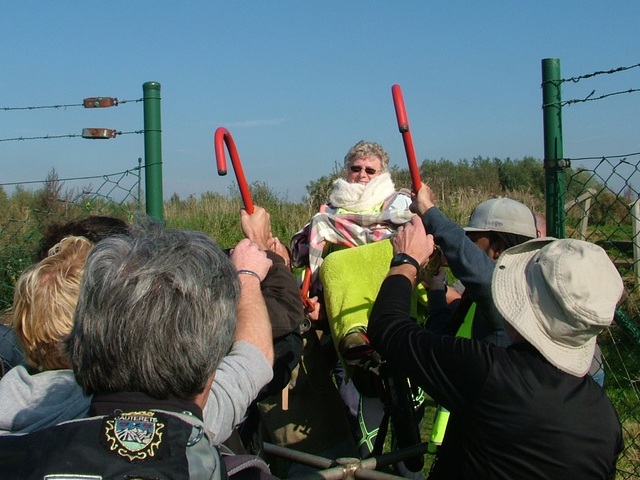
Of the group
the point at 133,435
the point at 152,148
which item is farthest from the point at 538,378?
the point at 152,148

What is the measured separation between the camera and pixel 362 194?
356 centimetres

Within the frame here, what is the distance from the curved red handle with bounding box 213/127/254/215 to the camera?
239 cm

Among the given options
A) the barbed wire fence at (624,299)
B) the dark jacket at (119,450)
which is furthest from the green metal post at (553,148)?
the dark jacket at (119,450)

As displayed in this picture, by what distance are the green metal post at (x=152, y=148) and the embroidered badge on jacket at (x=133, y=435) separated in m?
2.17

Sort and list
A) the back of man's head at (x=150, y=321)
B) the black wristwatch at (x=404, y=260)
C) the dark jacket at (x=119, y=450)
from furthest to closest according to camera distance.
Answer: the black wristwatch at (x=404, y=260), the back of man's head at (x=150, y=321), the dark jacket at (x=119, y=450)

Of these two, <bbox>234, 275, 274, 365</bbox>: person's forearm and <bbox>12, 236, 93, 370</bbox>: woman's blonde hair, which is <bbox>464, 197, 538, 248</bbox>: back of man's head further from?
<bbox>12, 236, 93, 370</bbox>: woman's blonde hair

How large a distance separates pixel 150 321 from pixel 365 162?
9.15ft

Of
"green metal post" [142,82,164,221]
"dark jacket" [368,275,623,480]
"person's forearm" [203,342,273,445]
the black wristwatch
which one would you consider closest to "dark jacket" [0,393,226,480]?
"person's forearm" [203,342,273,445]

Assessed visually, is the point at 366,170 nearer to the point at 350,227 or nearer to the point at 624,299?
the point at 350,227

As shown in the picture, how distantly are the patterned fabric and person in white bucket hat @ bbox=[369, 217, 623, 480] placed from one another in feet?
4.22

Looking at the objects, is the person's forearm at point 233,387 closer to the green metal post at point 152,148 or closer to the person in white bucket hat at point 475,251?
the person in white bucket hat at point 475,251

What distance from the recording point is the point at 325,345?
3479 mm

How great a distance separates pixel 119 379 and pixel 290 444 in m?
2.27

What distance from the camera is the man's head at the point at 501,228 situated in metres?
2.69
